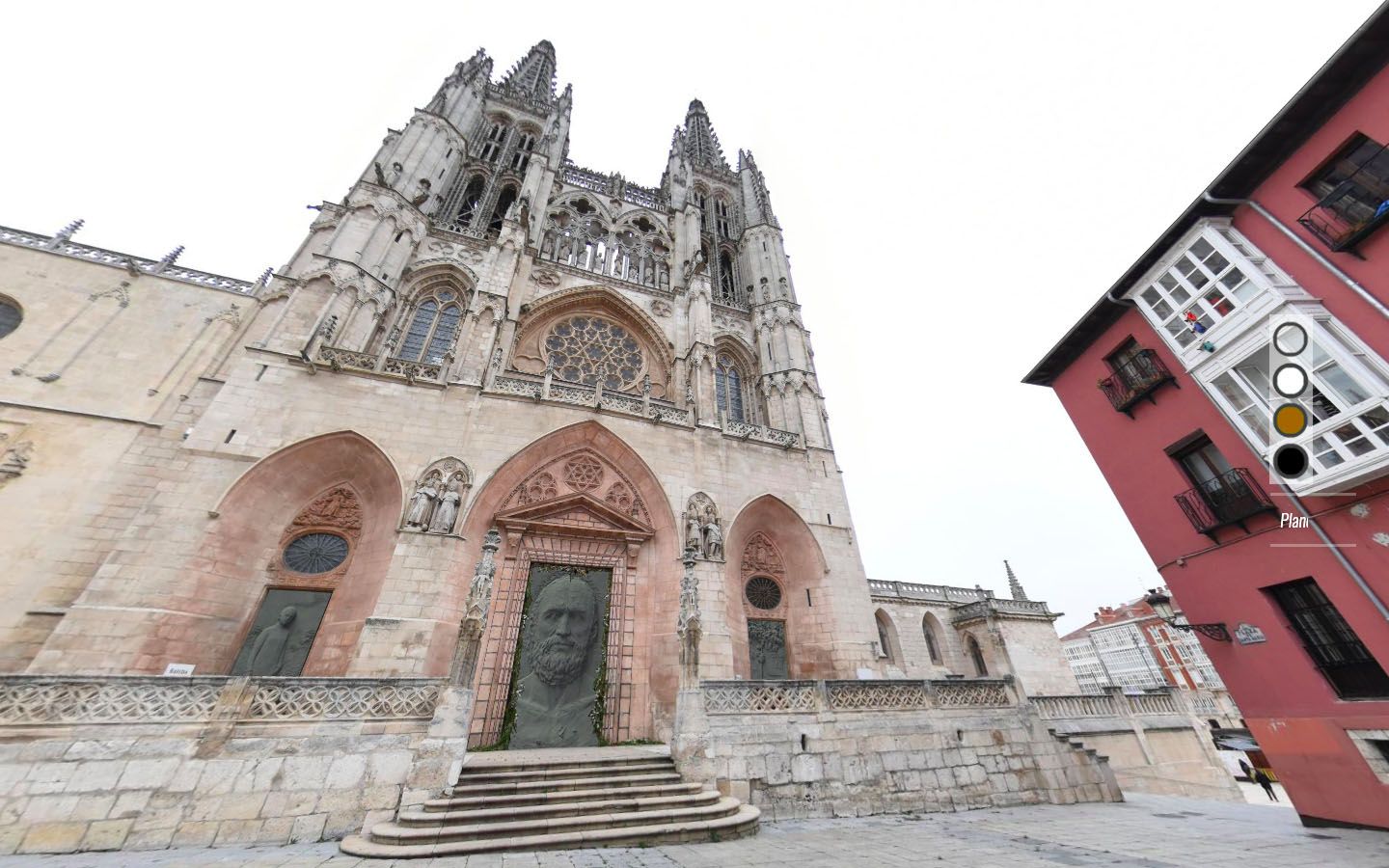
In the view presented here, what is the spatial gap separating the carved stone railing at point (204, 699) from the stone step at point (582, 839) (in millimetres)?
1538

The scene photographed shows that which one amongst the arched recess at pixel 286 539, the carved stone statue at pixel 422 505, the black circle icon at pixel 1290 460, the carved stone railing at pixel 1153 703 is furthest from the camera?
the carved stone railing at pixel 1153 703

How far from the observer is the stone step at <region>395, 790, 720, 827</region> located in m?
5.64

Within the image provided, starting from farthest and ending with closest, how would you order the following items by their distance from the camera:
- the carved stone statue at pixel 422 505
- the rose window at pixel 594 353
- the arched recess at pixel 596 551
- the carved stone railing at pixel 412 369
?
the rose window at pixel 594 353 < the carved stone railing at pixel 412 369 < the arched recess at pixel 596 551 < the carved stone statue at pixel 422 505

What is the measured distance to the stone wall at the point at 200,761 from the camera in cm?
523

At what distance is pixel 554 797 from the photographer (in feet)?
20.6

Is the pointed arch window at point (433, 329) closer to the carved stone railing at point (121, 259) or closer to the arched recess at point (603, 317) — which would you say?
the arched recess at point (603, 317)

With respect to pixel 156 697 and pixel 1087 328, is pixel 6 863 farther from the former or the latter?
pixel 1087 328

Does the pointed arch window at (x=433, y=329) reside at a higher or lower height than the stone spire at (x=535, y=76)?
lower

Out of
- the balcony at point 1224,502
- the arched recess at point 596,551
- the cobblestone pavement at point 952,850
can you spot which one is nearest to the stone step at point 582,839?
the cobblestone pavement at point 952,850

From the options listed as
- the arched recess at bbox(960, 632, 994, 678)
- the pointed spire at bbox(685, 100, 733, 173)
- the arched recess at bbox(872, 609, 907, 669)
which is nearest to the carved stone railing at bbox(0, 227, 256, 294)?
the pointed spire at bbox(685, 100, 733, 173)

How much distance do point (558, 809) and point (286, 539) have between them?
815 centimetres

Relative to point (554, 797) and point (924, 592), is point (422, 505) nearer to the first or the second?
point (554, 797)

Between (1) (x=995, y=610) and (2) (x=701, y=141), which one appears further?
(2) (x=701, y=141)

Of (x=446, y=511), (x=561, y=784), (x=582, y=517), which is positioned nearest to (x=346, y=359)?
(x=446, y=511)
